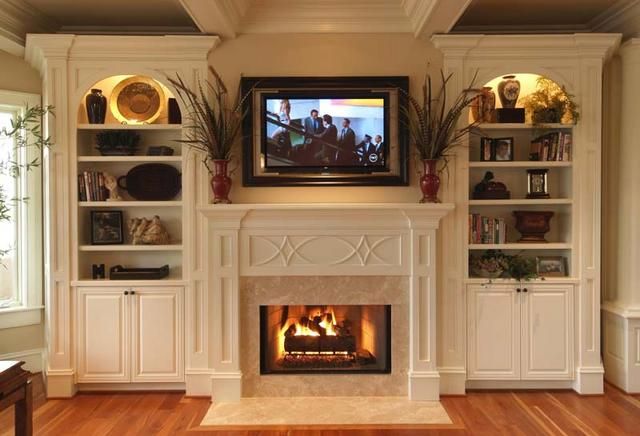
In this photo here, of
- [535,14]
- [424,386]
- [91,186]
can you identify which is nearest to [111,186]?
[91,186]

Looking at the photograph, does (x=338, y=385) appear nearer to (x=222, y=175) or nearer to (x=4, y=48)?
(x=222, y=175)

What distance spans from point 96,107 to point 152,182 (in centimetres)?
68

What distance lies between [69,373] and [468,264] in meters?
3.07

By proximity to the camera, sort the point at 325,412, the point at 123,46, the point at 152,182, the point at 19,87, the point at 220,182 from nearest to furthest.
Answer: the point at 325,412
the point at 220,182
the point at 123,46
the point at 152,182
the point at 19,87

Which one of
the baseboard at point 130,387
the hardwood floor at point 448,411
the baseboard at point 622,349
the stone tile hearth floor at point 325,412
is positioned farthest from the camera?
the baseboard at point 130,387

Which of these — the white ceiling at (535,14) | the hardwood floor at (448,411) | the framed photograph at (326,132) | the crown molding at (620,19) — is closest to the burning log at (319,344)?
the hardwood floor at (448,411)

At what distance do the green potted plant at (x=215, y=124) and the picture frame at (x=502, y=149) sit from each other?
6.28 ft

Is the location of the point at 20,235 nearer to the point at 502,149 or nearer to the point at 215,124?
the point at 215,124

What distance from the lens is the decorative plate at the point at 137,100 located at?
3.81m

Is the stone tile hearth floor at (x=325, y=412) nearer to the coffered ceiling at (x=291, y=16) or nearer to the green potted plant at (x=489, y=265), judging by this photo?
the green potted plant at (x=489, y=265)

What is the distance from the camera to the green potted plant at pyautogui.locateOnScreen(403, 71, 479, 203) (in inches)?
138

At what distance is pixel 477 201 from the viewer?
12.0 feet

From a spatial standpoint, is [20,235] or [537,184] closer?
[537,184]

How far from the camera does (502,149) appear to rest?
375 cm
